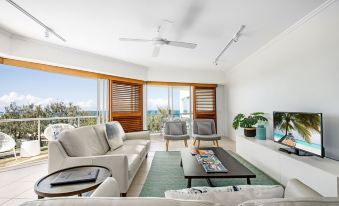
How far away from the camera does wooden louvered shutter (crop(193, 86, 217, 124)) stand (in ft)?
21.9

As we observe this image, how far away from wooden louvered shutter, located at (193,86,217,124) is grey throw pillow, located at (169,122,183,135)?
1.70m

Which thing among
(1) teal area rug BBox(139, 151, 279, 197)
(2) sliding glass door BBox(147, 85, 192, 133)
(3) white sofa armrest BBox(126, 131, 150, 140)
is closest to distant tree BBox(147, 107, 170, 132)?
(2) sliding glass door BBox(147, 85, 192, 133)

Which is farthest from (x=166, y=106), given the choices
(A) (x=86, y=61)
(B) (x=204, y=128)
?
(A) (x=86, y=61)

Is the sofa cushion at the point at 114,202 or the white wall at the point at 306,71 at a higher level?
the white wall at the point at 306,71

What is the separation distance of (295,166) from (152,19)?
2852mm

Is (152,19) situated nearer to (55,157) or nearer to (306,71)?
(55,157)

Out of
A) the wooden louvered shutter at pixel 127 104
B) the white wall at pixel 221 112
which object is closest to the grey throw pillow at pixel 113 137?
the wooden louvered shutter at pixel 127 104

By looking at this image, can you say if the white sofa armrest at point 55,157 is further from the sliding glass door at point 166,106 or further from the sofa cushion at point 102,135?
the sliding glass door at point 166,106

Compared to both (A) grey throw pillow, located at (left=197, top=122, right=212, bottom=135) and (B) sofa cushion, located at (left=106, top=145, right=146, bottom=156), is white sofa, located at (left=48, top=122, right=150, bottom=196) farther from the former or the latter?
(A) grey throw pillow, located at (left=197, top=122, right=212, bottom=135)

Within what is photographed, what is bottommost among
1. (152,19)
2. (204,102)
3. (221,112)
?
(221,112)

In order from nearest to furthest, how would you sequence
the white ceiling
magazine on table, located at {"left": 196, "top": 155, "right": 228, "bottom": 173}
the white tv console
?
the white tv console
the white ceiling
magazine on table, located at {"left": 196, "top": 155, "right": 228, "bottom": 173}

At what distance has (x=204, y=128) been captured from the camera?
5.18 metres

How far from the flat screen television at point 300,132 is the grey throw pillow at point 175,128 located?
2426mm

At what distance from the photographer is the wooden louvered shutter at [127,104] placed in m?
5.16
